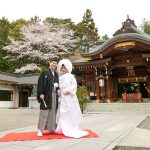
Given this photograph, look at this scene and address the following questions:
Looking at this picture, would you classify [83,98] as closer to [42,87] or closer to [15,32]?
[42,87]

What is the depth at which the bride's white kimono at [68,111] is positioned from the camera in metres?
5.98

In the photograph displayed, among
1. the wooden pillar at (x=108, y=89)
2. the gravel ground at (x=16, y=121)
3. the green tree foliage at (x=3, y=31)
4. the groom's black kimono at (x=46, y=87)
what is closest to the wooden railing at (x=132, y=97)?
the wooden pillar at (x=108, y=89)

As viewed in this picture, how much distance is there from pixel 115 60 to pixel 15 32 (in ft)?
67.1

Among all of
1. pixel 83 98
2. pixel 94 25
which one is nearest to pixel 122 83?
pixel 83 98

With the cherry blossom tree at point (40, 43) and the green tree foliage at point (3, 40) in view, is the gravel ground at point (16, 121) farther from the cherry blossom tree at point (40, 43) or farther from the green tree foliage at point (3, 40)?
the green tree foliage at point (3, 40)

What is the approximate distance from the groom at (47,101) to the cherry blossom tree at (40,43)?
88.0 ft

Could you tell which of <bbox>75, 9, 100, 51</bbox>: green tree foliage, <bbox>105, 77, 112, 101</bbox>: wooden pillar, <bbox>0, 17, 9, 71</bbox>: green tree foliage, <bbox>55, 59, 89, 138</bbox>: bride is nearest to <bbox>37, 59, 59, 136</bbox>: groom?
<bbox>55, 59, 89, 138</bbox>: bride

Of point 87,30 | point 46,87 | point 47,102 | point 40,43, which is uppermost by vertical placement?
point 87,30

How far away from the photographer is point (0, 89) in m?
26.7

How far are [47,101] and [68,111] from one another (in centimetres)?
57

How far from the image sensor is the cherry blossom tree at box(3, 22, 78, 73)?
3412cm

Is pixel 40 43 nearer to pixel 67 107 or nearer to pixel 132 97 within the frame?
pixel 132 97

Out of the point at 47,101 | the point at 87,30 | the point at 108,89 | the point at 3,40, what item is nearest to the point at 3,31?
the point at 3,40

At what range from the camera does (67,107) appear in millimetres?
6094
